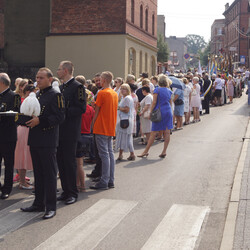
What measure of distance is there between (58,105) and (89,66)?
25.7m

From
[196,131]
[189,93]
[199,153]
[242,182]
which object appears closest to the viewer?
[242,182]

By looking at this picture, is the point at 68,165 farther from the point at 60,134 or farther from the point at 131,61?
the point at 131,61

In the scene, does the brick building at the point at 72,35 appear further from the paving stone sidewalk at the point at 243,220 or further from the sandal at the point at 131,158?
the paving stone sidewalk at the point at 243,220

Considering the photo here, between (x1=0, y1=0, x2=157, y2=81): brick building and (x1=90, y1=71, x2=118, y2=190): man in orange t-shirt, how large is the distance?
2319 cm

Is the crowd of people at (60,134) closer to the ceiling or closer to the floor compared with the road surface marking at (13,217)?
closer to the ceiling

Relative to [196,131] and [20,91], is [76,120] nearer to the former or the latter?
[20,91]

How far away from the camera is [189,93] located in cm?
1881

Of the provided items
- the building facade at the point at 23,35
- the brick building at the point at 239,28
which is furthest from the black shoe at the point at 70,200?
the brick building at the point at 239,28

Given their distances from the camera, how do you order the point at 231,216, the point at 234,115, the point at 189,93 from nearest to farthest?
the point at 231,216
the point at 189,93
the point at 234,115

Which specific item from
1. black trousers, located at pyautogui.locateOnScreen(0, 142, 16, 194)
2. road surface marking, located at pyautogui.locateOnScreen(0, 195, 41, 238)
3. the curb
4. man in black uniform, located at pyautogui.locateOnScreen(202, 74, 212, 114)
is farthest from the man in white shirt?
road surface marking, located at pyautogui.locateOnScreen(0, 195, 41, 238)

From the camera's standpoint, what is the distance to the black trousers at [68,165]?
718 cm

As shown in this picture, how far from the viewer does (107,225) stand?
19.9 feet

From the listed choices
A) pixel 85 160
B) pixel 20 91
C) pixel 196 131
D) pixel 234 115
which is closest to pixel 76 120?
pixel 20 91

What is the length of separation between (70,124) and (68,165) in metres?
0.60
